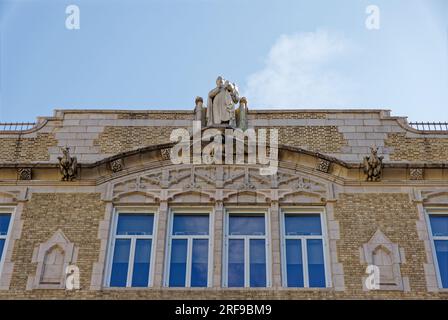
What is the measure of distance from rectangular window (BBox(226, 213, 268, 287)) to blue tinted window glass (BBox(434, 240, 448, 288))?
3661mm

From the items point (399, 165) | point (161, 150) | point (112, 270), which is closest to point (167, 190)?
point (161, 150)

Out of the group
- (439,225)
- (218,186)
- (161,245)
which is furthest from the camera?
(218,186)

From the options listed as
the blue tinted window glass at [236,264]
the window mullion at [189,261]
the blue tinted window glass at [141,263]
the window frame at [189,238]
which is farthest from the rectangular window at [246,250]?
the blue tinted window glass at [141,263]

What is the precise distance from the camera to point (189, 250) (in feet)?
55.3

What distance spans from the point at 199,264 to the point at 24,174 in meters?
4.71

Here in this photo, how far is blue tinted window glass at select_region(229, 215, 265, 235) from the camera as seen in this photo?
17.2m

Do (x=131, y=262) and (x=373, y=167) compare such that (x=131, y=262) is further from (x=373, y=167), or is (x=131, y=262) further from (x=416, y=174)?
(x=416, y=174)

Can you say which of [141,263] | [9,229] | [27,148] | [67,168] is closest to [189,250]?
[141,263]

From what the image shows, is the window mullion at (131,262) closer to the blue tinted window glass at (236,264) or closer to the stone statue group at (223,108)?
the blue tinted window glass at (236,264)

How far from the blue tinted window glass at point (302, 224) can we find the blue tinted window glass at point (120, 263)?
3.53 m

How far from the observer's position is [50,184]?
58.7 feet

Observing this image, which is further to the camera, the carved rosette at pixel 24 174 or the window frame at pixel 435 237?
the carved rosette at pixel 24 174

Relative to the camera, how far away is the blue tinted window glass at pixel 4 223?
17250 mm
